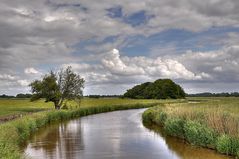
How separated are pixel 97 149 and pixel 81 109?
44.4 m

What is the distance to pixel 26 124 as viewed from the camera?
33188mm

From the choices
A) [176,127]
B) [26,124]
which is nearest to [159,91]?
[26,124]

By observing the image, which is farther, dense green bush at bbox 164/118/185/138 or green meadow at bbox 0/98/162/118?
green meadow at bbox 0/98/162/118

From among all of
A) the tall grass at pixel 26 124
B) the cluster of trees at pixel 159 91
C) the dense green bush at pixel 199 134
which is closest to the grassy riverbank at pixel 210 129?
the dense green bush at pixel 199 134

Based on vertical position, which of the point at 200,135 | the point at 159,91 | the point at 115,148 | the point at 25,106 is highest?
the point at 159,91

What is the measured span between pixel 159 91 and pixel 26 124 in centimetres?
12216

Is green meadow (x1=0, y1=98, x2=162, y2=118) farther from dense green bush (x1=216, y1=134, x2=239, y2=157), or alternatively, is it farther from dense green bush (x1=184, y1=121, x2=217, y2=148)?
dense green bush (x1=216, y1=134, x2=239, y2=157)

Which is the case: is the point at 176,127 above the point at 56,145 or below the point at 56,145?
above

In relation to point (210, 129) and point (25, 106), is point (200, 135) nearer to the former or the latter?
point (210, 129)

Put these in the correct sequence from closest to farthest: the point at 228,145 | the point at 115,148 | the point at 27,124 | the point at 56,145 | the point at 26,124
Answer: the point at 228,145 < the point at 115,148 < the point at 56,145 < the point at 26,124 < the point at 27,124

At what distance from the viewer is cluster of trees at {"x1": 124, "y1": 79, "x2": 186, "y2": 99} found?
152000 mm

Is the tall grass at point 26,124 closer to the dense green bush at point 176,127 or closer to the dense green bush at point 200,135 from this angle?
the dense green bush at point 200,135

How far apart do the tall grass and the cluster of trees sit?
47.5 m

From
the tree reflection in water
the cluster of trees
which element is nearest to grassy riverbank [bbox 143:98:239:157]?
the tree reflection in water
